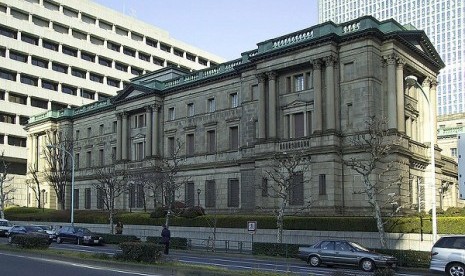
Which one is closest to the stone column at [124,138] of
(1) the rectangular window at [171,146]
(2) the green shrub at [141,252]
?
(1) the rectangular window at [171,146]

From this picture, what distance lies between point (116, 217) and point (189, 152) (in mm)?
11495

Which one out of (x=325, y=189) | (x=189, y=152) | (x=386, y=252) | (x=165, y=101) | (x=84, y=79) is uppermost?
(x=84, y=79)

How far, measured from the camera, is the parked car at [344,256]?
27.0m

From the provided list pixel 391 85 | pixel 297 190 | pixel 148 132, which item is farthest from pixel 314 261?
pixel 148 132

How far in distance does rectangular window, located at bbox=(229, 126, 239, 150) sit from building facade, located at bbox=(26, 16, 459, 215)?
0.36ft

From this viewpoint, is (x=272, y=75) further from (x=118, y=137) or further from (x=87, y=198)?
(x=87, y=198)

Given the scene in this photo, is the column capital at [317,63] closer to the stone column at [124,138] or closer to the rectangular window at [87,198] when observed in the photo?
the stone column at [124,138]

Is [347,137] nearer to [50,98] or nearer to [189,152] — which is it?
[189,152]

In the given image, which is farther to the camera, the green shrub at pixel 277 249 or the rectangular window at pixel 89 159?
the rectangular window at pixel 89 159

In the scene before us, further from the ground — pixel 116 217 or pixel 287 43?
pixel 287 43

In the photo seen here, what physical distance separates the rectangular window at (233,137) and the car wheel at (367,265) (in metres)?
31.5

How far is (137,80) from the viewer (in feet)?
239

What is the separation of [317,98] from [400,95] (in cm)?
696

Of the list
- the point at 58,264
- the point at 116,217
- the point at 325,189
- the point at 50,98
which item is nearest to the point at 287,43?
the point at 325,189
